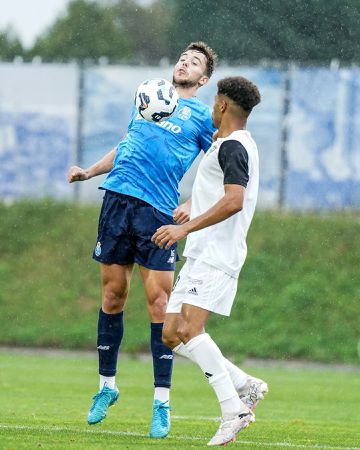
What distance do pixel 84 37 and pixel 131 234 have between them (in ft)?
143

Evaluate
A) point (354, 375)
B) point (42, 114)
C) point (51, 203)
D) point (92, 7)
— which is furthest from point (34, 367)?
point (92, 7)

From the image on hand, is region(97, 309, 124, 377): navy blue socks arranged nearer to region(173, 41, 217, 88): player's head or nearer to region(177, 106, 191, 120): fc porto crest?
region(177, 106, 191, 120): fc porto crest

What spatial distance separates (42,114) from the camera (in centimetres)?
2495

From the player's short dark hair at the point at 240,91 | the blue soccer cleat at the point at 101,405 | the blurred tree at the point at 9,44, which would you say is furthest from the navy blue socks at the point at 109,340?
the blurred tree at the point at 9,44

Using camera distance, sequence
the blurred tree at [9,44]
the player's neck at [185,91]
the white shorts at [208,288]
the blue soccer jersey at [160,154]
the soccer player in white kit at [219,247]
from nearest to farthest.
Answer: the soccer player in white kit at [219,247]
the white shorts at [208,288]
the blue soccer jersey at [160,154]
the player's neck at [185,91]
the blurred tree at [9,44]

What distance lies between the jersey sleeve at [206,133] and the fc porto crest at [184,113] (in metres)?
0.14

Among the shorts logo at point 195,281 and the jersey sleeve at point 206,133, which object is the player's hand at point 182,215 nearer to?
the shorts logo at point 195,281

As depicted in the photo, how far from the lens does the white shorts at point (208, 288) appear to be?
7738mm

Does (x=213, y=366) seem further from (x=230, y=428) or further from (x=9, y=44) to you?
(x=9, y=44)

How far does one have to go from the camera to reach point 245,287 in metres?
21.2

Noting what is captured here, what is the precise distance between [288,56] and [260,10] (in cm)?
137

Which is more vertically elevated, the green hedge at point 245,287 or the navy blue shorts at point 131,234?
the navy blue shorts at point 131,234

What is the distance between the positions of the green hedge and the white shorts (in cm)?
1156

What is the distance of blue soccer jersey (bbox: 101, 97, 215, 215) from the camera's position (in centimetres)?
886
